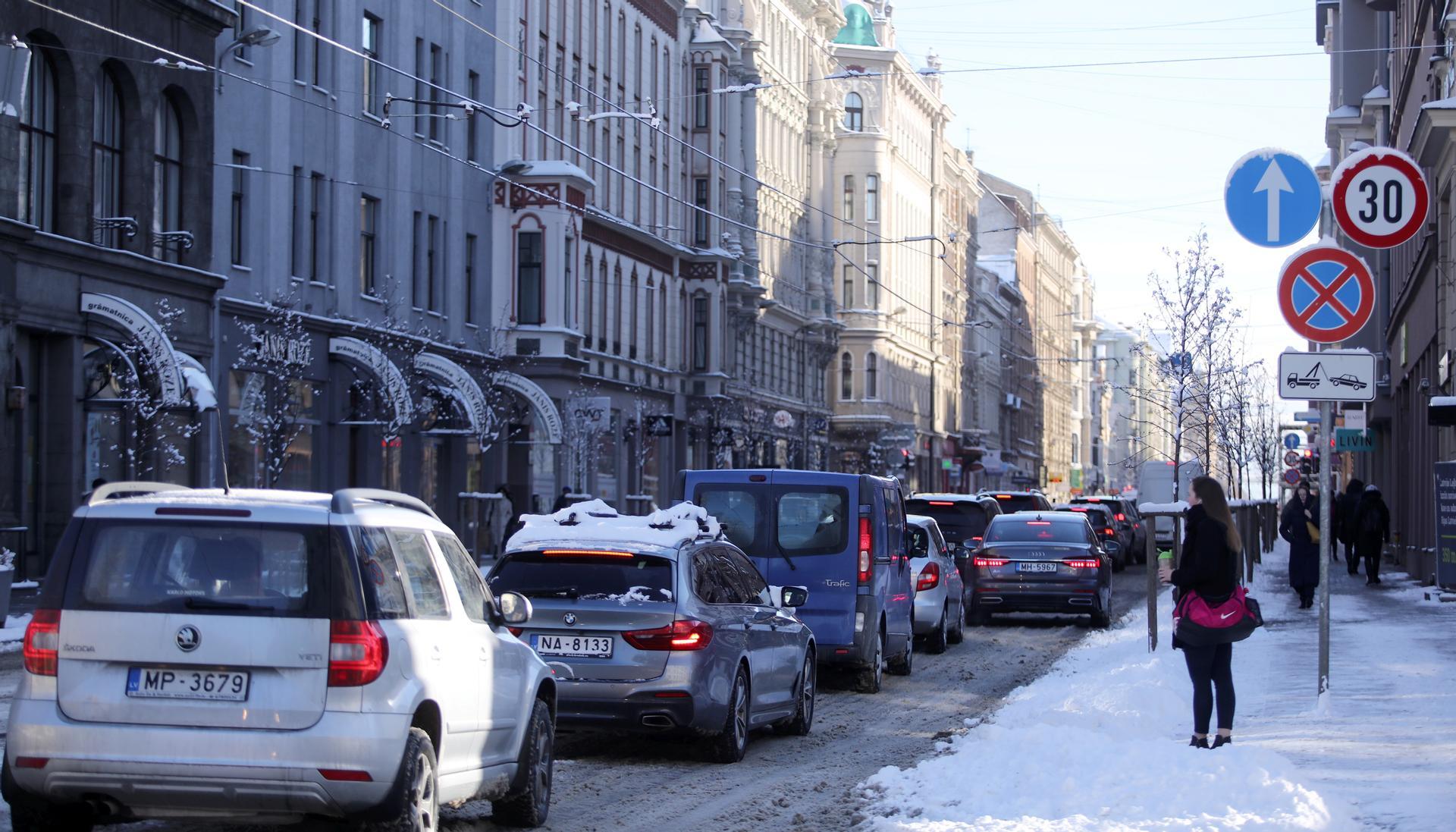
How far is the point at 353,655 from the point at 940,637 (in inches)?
629

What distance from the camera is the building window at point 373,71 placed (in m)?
41.5

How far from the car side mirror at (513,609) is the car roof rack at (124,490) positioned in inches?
65.6

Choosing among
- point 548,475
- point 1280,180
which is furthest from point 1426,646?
point 548,475

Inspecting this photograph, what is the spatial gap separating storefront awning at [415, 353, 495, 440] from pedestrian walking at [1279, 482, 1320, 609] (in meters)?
19.5

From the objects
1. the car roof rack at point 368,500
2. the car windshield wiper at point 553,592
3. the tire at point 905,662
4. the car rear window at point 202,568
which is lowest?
the tire at point 905,662

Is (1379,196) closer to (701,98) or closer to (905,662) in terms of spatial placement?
(905,662)

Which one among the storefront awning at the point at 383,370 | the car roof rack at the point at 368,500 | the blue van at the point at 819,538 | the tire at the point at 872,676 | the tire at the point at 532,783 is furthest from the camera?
the storefront awning at the point at 383,370

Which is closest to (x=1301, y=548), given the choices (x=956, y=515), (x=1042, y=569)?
(x=1042, y=569)

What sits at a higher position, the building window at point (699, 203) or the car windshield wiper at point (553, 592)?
the building window at point (699, 203)

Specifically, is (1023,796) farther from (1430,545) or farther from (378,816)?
(1430,545)

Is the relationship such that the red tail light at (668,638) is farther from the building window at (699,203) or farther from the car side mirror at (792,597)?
the building window at (699,203)

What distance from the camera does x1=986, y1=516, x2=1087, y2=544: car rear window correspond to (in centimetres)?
2719

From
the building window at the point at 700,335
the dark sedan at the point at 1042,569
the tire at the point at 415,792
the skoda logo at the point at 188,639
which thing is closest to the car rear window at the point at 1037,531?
the dark sedan at the point at 1042,569

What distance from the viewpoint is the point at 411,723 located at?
8.48 meters
